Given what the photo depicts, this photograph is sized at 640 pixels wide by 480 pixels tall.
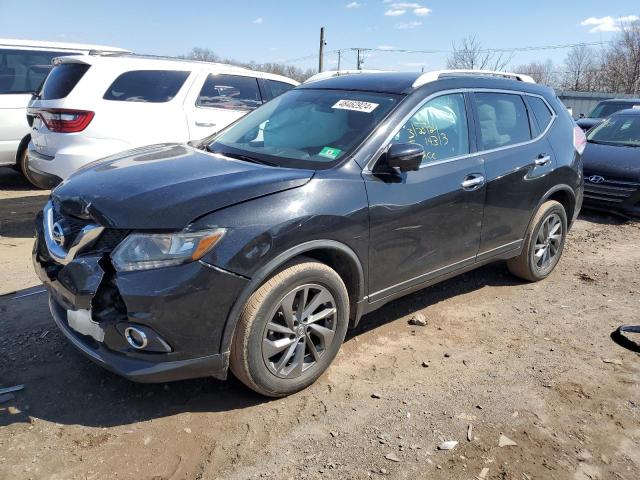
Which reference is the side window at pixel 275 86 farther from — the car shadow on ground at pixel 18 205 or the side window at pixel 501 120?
the side window at pixel 501 120

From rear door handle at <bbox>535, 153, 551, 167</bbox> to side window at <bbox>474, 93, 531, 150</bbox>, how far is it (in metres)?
0.19

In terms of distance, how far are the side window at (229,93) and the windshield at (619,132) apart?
18.8 ft

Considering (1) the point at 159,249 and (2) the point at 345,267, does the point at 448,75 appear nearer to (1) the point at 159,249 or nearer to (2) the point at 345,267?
(2) the point at 345,267

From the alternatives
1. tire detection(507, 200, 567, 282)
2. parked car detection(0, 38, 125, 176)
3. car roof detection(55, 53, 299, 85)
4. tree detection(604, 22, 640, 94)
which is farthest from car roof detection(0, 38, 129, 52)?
tree detection(604, 22, 640, 94)

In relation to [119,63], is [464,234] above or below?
below

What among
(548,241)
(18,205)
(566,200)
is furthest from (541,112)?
(18,205)

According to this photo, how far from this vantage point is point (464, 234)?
3.86 metres

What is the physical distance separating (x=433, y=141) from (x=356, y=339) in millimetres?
1510

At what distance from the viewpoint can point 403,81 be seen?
12.2ft

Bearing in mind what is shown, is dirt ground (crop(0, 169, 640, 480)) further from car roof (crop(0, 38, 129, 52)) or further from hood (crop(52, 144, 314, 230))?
car roof (crop(0, 38, 129, 52))

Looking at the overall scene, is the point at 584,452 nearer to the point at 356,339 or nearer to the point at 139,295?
the point at 356,339

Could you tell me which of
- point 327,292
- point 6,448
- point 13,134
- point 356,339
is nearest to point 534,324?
point 356,339

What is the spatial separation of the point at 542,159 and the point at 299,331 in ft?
9.29

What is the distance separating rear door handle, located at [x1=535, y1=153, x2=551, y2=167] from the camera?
4.46 meters
